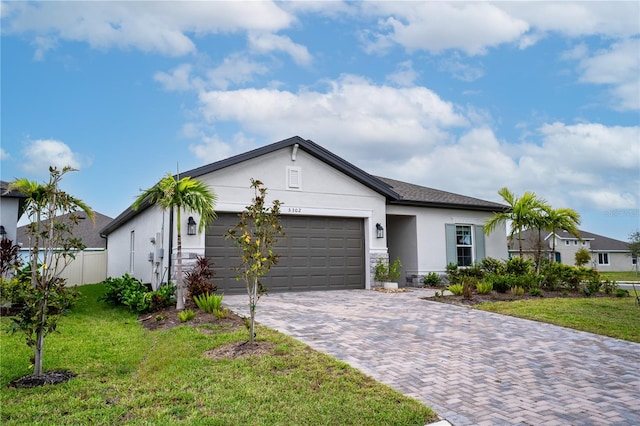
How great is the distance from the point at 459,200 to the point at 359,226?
192 inches

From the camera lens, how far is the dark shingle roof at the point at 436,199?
1588 cm

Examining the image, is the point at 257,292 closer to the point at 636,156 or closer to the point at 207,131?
the point at 207,131

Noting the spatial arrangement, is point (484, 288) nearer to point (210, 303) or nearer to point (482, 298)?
point (482, 298)

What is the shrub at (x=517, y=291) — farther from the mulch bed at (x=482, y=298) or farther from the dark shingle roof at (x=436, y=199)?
the dark shingle roof at (x=436, y=199)

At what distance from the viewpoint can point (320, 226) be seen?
13.9 meters

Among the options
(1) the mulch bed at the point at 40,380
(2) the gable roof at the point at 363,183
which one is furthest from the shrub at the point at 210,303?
(2) the gable roof at the point at 363,183

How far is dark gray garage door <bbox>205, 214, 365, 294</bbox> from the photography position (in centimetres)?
1243

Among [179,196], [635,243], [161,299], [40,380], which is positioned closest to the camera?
[40,380]

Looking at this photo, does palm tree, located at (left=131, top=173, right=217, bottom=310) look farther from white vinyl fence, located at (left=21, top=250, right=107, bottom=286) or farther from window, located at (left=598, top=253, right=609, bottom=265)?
window, located at (left=598, top=253, right=609, bottom=265)

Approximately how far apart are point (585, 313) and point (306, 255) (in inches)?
292

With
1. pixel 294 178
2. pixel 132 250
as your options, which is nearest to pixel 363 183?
pixel 294 178

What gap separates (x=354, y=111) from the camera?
1441cm

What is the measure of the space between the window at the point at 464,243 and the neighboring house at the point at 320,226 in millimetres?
38

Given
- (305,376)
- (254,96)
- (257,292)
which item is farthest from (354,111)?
(305,376)
